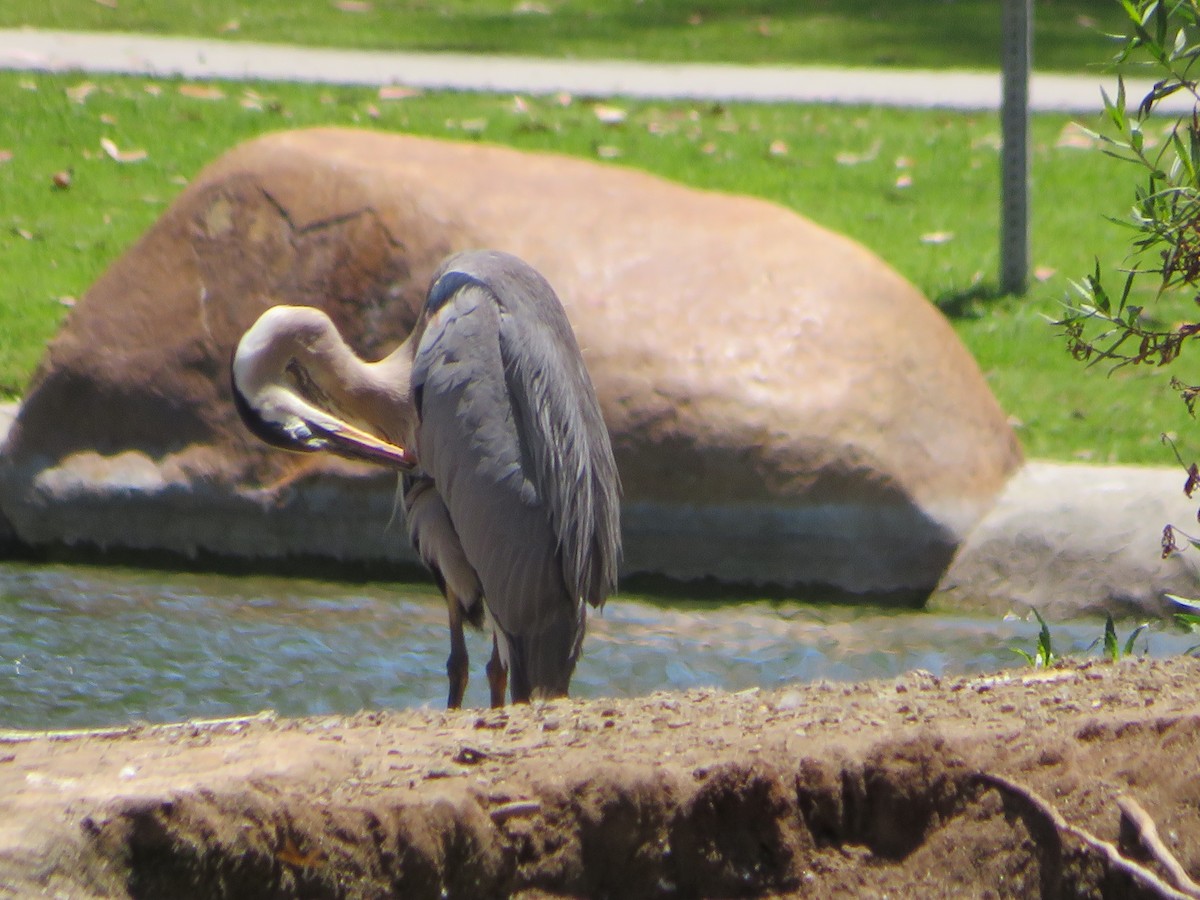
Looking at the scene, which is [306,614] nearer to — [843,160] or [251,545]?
[251,545]

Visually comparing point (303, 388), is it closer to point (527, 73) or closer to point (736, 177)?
point (736, 177)

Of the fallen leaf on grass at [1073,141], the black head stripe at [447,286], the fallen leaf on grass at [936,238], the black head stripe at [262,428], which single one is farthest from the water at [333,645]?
the fallen leaf on grass at [1073,141]

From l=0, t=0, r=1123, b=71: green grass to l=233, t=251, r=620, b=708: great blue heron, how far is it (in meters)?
9.04

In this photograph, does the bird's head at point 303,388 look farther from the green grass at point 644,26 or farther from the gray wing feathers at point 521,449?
the green grass at point 644,26

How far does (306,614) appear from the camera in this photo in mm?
6250

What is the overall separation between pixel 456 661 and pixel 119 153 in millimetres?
6009

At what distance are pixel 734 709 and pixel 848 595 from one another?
117 inches

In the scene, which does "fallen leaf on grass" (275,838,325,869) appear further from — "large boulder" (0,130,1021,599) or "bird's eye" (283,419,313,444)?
"large boulder" (0,130,1021,599)

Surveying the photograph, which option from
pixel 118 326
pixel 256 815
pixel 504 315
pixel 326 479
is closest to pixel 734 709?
pixel 256 815

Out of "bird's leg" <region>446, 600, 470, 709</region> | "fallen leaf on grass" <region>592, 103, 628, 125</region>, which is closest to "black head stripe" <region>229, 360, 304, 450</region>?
"bird's leg" <region>446, 600, 470, 709</region>

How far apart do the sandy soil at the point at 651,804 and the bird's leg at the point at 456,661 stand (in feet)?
6.35

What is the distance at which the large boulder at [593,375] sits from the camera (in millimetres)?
6312

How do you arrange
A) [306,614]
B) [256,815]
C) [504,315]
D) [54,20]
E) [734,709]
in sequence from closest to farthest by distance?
[256,815], [734,709], [504,315], [306,614], [54,20]

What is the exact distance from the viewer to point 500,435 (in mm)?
4957
